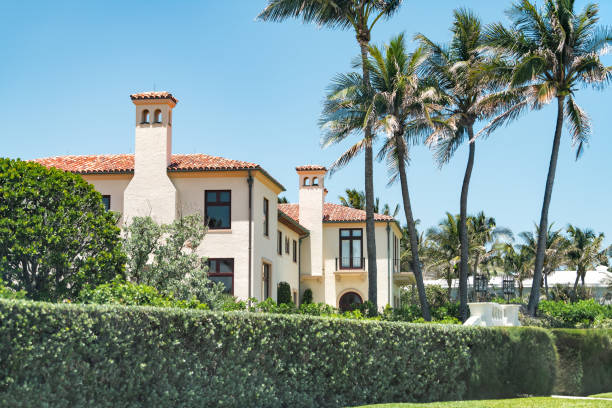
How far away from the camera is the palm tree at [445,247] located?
56250 millimetres

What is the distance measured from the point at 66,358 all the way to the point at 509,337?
10.8 m

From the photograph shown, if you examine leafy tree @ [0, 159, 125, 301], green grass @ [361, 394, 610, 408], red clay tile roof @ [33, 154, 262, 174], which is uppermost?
red clay tile roof @ [33, 154, 262, 174]

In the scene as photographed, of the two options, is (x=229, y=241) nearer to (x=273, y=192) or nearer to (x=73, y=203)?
(x=273, y=192)

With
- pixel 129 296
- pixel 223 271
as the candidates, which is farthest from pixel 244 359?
pixel 223 271

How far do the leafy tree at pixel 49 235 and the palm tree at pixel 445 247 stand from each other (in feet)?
129

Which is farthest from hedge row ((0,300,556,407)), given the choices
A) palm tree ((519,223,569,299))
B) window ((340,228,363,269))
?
palm tree ((519,223,569,299))

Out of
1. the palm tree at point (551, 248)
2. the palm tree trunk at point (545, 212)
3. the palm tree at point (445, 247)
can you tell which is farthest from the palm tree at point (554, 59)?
the palm tree at point (551, 248)

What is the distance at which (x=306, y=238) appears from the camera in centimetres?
3978

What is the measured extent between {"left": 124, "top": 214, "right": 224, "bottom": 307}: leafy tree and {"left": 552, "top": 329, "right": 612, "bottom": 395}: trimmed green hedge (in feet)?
31.7

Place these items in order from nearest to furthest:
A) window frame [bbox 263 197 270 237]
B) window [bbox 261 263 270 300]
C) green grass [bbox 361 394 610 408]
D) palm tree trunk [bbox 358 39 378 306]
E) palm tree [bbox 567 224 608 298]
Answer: green grass [bbox 361 394 610 408] < palm tree trunk [bbox 358 39 378 306] < window frame [bbox 263 197 270 237] < window [bbox 261 263 270 300] < palm tree [bbox 567 224 608 298]

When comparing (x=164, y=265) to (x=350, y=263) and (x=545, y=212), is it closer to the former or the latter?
(x=545, y=212)

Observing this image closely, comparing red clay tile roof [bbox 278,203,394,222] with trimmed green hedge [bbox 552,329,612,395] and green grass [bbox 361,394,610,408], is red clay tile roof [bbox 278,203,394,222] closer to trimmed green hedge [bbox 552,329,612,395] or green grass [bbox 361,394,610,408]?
trimmed green hedge [bbox 552,329,612,395]

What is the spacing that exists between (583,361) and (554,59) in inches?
508

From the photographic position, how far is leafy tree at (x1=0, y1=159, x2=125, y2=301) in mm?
18109
